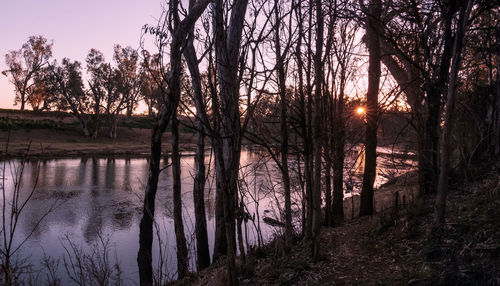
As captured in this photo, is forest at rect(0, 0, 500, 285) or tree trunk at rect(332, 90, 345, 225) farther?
tree trunk at rect(332, 90, 345, 225)

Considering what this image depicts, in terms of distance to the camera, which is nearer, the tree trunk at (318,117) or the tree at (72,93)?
the tree trunk at (318,117)

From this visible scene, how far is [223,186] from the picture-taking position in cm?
396

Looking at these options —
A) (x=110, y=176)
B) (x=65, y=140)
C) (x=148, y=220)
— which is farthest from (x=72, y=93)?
(x=148, y=220)

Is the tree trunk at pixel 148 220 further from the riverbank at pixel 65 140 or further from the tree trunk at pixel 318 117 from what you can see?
the riverbank at pixel 65 140

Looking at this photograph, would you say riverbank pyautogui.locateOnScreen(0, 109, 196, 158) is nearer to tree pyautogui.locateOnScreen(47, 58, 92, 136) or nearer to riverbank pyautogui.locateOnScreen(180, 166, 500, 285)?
tree pyautogui.locateOnScreen(47, 58, 92, 136)

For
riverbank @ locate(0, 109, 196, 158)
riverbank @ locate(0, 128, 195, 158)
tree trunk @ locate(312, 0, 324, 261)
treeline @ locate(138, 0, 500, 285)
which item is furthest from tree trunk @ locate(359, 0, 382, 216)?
riverbank @ locate(0, 128, 195, 158)

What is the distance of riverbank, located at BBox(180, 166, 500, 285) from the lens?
11.7 ft

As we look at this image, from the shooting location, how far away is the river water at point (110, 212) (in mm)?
8750

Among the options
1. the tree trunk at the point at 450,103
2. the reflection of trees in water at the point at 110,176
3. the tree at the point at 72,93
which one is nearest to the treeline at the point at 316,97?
the tree trunk at the point at 450,103

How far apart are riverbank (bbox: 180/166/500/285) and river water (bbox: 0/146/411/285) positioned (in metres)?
0.99

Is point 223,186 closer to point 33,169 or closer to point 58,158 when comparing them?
point 33,169

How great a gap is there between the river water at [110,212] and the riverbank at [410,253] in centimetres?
99

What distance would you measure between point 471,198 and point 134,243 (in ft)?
27.9

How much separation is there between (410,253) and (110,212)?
11.6 m
